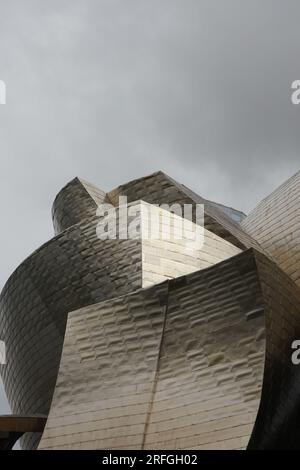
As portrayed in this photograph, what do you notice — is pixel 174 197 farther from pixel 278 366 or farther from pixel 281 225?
pixel 278 366

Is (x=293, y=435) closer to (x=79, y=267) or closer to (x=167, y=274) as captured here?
(x=167, y=274)

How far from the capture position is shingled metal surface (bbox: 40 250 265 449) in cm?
1166

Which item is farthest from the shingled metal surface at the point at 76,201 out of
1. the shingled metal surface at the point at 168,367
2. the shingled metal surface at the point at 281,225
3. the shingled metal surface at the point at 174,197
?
the shingled metal surface at the point at 168,367

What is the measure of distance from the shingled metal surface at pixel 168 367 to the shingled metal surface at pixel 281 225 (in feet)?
12.0

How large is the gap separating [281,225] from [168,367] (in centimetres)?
591

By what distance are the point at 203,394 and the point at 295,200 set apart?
6.85 metres

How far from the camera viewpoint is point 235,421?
1143cm

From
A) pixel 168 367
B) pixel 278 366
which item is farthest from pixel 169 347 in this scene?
pixel 278 366

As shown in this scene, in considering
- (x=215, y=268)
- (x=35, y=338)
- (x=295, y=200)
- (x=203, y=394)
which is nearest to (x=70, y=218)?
(x=35, y=338)

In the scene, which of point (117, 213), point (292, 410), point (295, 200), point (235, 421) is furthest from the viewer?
point (295, 200)

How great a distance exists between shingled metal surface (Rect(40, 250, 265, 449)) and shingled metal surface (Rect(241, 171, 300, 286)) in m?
3.67

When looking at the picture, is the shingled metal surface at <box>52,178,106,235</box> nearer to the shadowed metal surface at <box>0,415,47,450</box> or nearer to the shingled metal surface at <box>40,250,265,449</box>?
the shadowed metal surface at <box>0,415,47,450</box>

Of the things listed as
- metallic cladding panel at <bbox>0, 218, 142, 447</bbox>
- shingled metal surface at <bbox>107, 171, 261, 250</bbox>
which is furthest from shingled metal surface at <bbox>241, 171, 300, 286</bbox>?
metallic cladding panel at <bbox>0, 218, 142, 447</bbox>

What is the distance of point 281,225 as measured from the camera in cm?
1741
